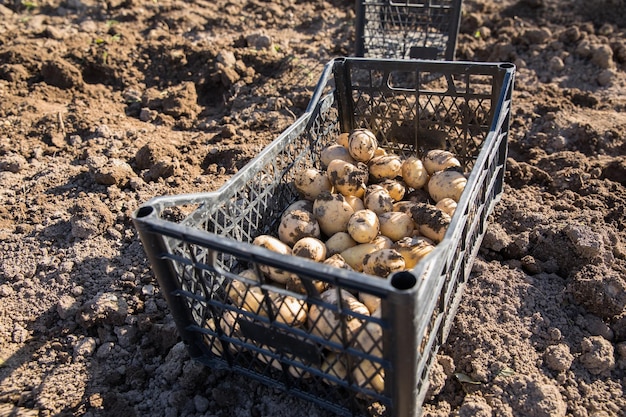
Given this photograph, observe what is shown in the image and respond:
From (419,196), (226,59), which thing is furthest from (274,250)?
(226,59)

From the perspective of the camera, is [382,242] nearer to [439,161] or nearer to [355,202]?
[355,202]

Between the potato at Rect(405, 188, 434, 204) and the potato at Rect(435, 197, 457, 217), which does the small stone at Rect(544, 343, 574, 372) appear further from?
the potato at Rect(405, 188, 434, 204)

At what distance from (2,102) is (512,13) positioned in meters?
4.68

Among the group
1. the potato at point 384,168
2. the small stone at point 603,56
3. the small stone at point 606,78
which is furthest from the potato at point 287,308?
the small stone at point 603,56

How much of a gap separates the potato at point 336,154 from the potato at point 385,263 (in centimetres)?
71

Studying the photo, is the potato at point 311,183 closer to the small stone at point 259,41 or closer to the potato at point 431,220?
the potato at point 431,220

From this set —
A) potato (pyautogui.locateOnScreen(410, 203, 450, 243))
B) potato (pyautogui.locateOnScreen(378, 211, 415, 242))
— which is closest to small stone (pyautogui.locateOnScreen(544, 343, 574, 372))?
potato (pyautogui.locateOnScreen(410, 203, 450, 243))

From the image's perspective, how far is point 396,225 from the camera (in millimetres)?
2139

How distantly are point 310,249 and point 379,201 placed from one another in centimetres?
43

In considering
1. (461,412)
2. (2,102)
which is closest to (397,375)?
(461,412)

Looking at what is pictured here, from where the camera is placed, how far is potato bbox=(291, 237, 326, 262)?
6.53 feet

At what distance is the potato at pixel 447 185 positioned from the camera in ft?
7.25

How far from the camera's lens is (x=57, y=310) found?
2.23m

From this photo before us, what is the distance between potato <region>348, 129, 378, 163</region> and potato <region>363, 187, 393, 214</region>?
0.79 ft
